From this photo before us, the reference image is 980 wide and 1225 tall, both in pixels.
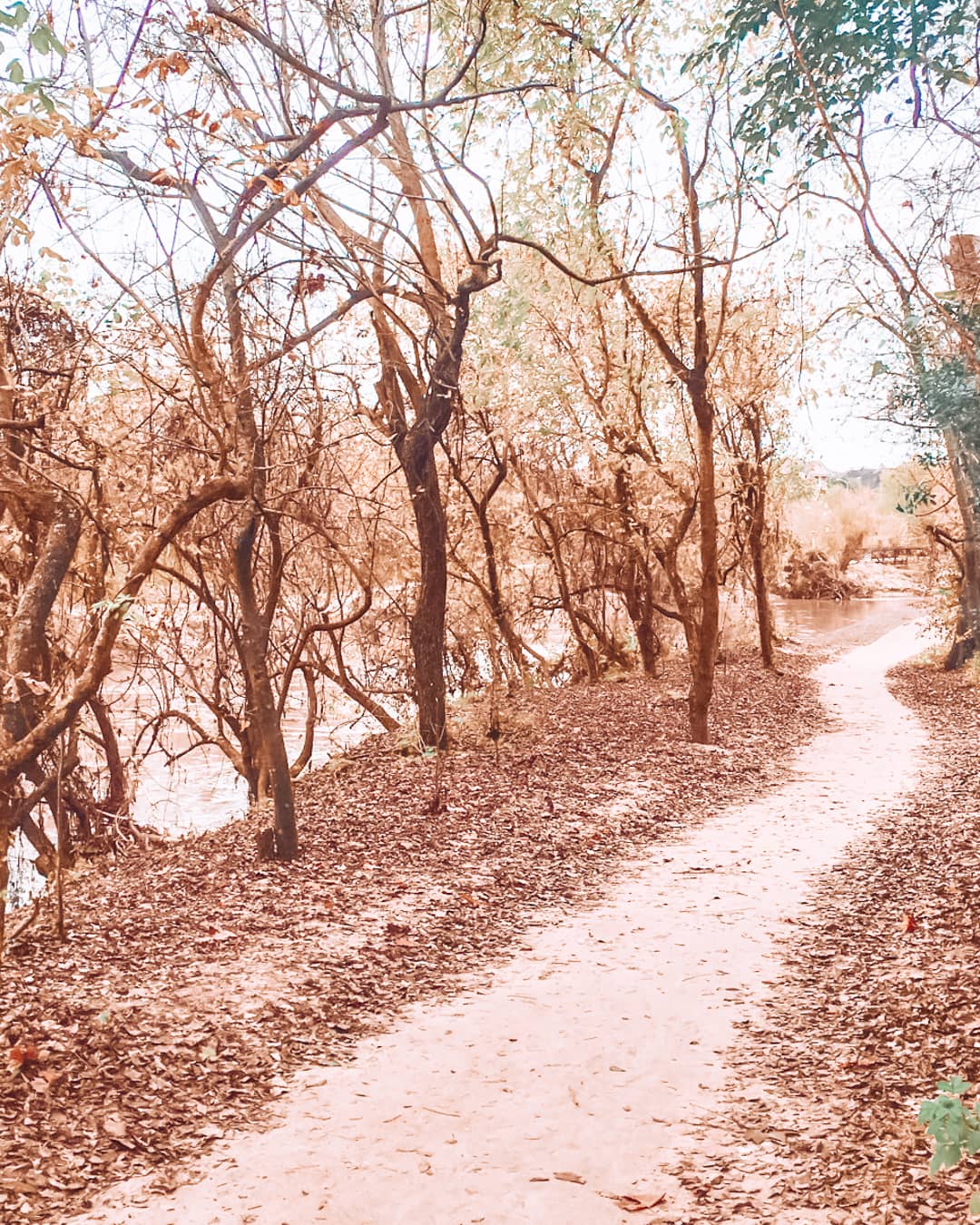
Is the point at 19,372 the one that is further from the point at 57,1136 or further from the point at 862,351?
the point at 862,351

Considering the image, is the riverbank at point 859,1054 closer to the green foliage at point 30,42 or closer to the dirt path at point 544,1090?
the dirt path at point 544,1090

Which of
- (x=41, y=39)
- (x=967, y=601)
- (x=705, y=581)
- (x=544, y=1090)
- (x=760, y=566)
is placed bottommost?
(x=544, y=1090)

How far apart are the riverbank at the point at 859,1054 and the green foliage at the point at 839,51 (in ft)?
15.0

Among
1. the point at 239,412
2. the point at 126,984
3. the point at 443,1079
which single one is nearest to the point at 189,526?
the point at 239,412

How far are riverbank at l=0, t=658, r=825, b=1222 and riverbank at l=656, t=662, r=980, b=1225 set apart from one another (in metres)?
1.86

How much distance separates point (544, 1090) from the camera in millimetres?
4707

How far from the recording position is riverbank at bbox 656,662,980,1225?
3.66m

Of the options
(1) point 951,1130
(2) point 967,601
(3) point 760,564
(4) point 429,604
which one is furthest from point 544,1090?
(2) point 967,601

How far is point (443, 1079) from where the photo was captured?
15.8 ft

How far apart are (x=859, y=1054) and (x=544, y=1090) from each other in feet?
4.86

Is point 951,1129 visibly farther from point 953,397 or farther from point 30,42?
point 953,397

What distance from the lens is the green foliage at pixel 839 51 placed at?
4.94 m

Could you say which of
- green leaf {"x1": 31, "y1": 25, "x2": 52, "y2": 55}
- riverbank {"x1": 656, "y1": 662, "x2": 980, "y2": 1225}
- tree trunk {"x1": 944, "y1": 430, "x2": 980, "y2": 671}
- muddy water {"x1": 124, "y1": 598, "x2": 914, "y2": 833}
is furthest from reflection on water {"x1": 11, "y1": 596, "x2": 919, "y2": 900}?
green leaf {"x1": 31, "y1": 25, "x2": 52, "y2": 55}

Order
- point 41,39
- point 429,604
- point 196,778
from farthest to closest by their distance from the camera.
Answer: point 196,778 < point 429,604 < point 41,39
